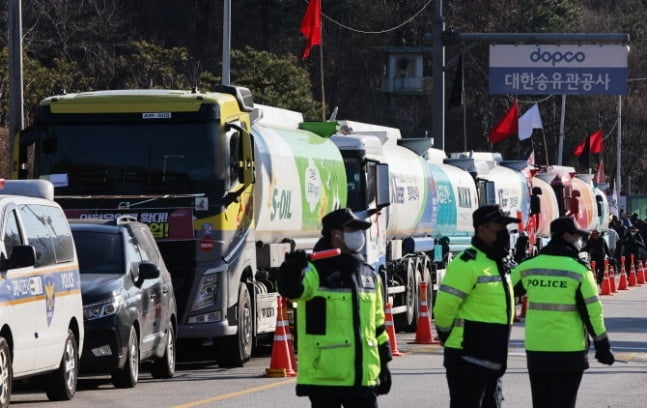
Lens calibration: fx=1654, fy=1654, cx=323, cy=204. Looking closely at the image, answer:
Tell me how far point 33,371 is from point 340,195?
1010 centimetres

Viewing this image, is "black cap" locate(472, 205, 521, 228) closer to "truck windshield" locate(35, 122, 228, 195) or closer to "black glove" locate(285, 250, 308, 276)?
"black glove" locate(285, 250, 308, 276)

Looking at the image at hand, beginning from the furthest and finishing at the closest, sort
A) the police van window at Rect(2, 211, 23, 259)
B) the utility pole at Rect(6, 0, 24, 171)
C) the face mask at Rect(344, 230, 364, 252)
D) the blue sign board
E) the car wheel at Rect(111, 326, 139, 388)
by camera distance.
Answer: the blue sign board < the utility pole at Rect(6, 0, 24, 171) < the car wheel at Rect(111, 326, 139, 388) < the police van window at Rect(2, 211, 23, 259) < the face mask at Rect(344, 230, 364, 252)

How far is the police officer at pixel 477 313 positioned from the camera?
33.8 ft

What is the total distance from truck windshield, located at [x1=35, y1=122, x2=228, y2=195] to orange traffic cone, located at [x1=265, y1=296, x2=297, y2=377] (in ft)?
6.22

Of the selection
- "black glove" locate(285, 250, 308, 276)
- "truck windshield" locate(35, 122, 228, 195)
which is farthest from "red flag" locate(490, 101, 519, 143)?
"black glove" locate(285, 250, 308, 276)

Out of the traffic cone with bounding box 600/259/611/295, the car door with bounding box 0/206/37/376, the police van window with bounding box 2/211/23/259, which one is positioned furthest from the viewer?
the traffic cone with bounding box 600/259/611/295

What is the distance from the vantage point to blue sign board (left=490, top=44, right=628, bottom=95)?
40625 millimetres

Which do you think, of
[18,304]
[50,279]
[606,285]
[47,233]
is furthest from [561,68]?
[18,304]

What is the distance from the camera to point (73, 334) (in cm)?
1512

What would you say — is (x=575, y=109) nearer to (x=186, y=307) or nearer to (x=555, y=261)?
(x=186, y=307)

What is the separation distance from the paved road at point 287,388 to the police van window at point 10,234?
5.40 feet

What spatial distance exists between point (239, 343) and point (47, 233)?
5217 mm

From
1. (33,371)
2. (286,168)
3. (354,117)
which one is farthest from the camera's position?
(354,117)

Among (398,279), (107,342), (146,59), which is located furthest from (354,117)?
(107,342)
